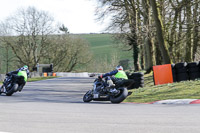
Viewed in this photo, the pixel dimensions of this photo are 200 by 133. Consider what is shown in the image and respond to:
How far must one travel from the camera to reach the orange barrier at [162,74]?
22.5 metres

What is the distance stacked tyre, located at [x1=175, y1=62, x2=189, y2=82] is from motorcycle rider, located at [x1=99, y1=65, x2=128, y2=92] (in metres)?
8.47

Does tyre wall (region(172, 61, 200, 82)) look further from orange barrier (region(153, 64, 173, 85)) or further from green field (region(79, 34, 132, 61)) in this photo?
green field (region(79, 34, 132, 61))

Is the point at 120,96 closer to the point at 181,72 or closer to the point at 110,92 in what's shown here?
the point at 110,92

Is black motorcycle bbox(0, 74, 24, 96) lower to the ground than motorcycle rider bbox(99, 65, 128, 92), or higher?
lower

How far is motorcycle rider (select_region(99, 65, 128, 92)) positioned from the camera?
13.6 meters

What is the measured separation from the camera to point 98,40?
13262cm

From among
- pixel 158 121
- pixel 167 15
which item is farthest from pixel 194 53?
pixel 158 121

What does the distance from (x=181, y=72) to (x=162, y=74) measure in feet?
4.51

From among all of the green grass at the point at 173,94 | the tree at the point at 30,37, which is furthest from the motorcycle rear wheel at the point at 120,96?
the tree at the point at 30,37

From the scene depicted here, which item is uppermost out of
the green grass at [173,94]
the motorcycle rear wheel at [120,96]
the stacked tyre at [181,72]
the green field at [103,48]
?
the green field at [103,48]

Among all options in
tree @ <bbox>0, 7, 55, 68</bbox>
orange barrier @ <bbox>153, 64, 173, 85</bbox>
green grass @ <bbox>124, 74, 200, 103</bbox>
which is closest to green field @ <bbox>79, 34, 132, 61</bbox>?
tree @ <bbox>0, 7, 55, 68</bbox>

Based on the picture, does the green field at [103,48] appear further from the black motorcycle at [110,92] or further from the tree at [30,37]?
the black motorcycle at [110,92]

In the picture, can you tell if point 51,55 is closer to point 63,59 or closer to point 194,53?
point 63,59

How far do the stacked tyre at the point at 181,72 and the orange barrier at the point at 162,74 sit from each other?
531 mm
